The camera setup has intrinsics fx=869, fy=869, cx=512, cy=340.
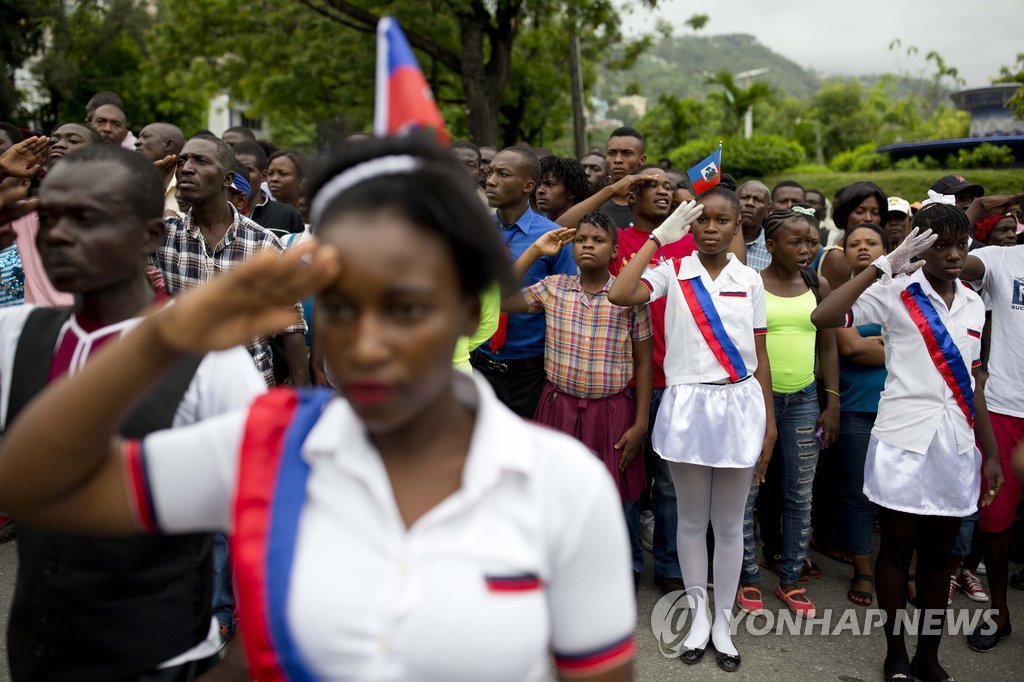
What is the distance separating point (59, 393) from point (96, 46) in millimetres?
29400

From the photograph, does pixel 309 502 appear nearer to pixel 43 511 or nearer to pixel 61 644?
pixel 43 511

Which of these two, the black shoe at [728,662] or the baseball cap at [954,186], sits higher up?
the baseball cap at [954,186]

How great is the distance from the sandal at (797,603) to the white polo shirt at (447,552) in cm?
368

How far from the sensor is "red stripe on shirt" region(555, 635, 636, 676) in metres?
1.50

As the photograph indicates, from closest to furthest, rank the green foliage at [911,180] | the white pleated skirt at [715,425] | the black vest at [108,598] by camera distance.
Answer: the black vest at [108,598], the white pleated skirt at [715,425], the green foliage at [911,180]

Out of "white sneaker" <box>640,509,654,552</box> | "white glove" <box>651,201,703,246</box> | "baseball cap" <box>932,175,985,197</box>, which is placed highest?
"baseball cap" <box>932,175,985,197</box>

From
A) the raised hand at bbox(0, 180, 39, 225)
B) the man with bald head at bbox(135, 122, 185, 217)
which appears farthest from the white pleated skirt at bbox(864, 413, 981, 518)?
the man with bald head at bbox(135, 122, 185, 217)

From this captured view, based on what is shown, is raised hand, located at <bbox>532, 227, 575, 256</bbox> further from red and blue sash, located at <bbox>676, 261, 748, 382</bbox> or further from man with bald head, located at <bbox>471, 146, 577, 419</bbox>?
red and blue sash, located at <bbox>676, 261, 748, 382</bbox>

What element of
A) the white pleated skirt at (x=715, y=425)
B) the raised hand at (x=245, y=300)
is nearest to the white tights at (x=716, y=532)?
the white pleated skirt at (x=715, y=425)

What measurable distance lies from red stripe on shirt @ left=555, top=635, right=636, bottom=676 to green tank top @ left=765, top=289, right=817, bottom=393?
358cm

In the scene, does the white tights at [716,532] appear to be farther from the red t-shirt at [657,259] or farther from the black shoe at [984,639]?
the black shoe at [984,639]

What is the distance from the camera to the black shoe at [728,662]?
4.20 metres

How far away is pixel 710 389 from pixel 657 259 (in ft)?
3.10

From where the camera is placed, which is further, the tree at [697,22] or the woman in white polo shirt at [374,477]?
the tree at [697,22]
